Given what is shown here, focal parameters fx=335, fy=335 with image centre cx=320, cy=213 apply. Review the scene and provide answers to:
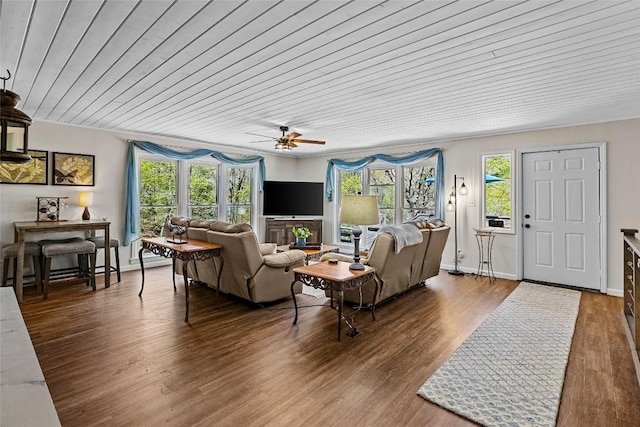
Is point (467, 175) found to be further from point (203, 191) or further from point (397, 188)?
point (203, 191)

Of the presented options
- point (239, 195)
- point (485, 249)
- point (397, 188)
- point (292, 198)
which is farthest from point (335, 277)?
point (239, 195)

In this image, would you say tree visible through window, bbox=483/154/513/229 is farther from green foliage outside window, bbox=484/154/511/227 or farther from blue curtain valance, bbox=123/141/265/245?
blue curtain valance, bbox=123/141/265/245

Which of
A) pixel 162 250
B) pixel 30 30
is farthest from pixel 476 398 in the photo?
pixel 30 30

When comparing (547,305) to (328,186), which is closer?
(547,305)

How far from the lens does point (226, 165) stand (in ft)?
23.1

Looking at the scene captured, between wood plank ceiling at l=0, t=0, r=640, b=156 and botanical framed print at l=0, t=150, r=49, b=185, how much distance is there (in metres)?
0.58

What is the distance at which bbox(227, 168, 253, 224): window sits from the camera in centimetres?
718

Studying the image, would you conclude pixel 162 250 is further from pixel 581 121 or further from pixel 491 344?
pixel 581 121

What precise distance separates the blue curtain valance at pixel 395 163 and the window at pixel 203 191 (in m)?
2.47

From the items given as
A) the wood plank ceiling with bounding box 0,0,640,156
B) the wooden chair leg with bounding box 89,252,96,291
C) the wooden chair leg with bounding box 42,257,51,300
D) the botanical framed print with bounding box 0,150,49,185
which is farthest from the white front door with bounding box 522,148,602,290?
the botanical framed print with bounding box 0,150,49,185

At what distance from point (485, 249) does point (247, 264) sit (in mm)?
4042

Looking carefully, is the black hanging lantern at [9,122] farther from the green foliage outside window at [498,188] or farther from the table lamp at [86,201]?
the green foliage outside window at [498,188]

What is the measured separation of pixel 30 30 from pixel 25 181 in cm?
340

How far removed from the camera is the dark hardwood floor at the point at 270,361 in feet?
6.68
